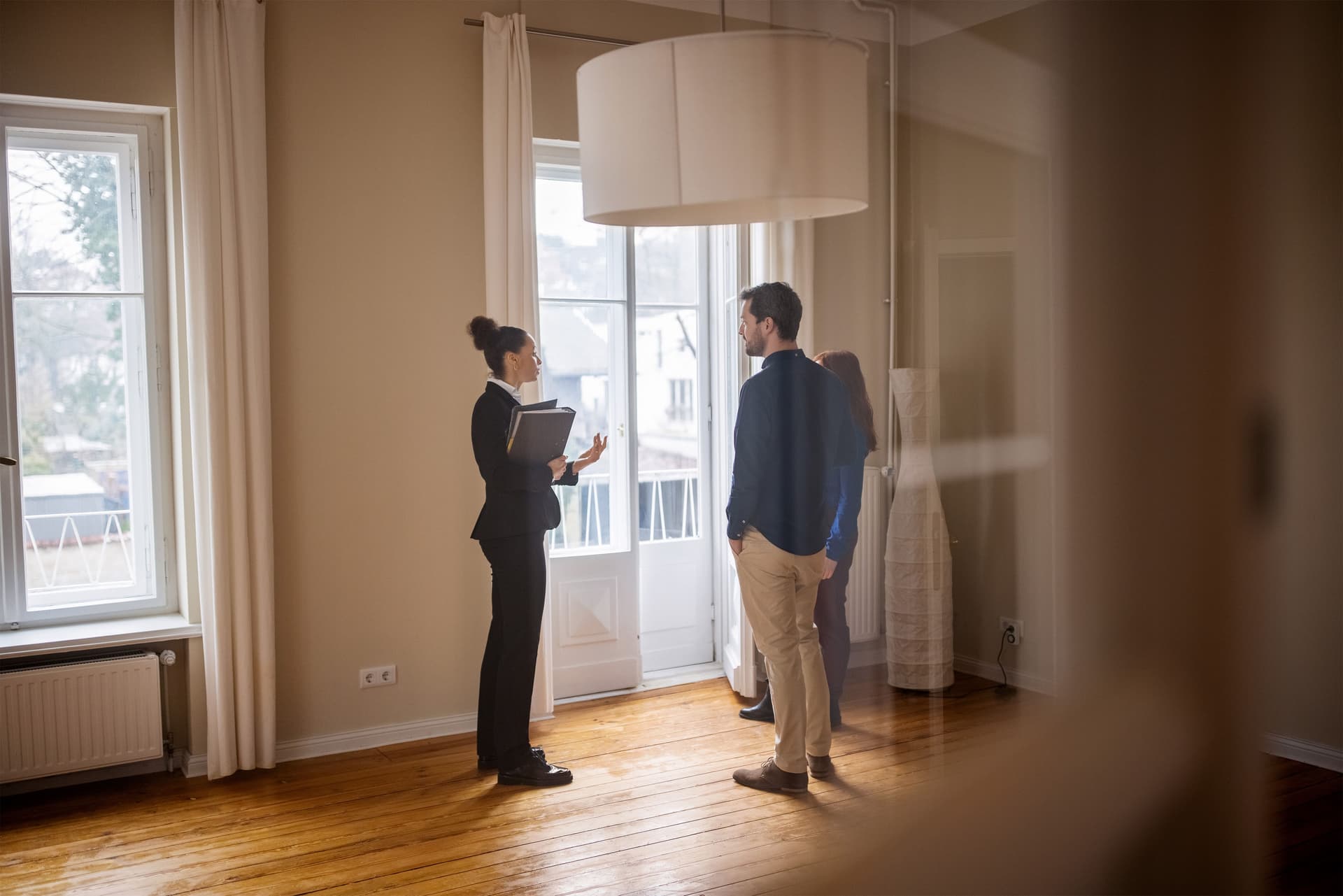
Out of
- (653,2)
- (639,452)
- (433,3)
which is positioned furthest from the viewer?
(639,452)

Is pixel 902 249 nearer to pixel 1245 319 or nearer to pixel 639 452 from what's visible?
pixel 1245 319

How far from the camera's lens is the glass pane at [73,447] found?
7.11 feet

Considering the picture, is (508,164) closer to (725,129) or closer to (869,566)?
(725,129)

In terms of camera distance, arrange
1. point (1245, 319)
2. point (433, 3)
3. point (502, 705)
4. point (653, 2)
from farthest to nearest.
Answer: point (433, 3)
point (502, 705)
point (653, 2)
point (1245, 319)

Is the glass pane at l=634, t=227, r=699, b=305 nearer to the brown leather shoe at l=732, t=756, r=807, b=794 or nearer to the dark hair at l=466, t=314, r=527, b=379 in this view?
the dark hair at l=466, t=314, r=527, b=379

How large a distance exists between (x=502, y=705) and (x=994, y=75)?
2.13 meters

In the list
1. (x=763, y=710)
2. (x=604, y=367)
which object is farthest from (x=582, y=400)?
(x=763, y=710)

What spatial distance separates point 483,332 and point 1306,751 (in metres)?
2.12

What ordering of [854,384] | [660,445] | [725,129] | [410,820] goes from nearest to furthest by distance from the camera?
[854,384]
[725,129]
[410,820]
[660,445]

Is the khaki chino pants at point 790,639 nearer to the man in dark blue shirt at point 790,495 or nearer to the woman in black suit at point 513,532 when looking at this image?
the man in dark blue shirt at point 790,495

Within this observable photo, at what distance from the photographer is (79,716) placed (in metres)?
2.12

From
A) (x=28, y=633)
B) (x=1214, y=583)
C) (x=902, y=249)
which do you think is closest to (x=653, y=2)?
(x=902, y=249)

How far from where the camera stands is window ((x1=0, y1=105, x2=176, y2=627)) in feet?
7.02

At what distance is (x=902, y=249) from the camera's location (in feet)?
0.69
